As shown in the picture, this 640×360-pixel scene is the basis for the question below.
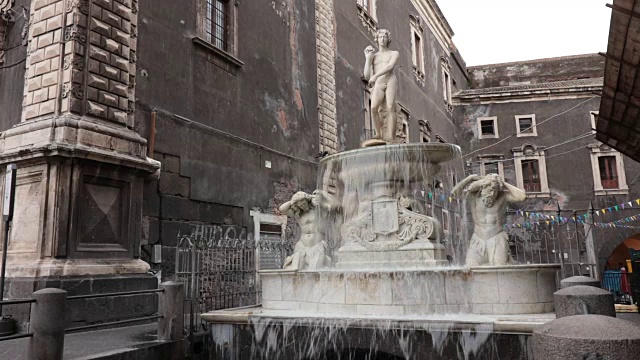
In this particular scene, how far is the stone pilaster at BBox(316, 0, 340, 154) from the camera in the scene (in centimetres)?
1553

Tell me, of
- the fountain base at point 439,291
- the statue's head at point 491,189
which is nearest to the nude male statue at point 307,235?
the fountain base at point 439,291

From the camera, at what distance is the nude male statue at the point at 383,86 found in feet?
27.3

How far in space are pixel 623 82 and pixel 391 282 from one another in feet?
22.5

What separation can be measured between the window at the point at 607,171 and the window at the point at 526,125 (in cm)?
322

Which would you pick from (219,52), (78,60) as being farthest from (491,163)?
(78,60)

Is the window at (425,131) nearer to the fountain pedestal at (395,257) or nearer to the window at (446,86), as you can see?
the window at (446,86)

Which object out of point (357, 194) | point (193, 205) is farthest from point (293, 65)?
point (357, 194)

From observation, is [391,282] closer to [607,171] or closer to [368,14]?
[368,14]

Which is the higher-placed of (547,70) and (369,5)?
(547,70)

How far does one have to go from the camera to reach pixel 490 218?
627cm

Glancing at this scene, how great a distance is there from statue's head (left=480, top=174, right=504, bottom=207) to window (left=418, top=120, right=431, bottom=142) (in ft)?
61.9

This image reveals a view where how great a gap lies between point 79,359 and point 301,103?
10.6 meters

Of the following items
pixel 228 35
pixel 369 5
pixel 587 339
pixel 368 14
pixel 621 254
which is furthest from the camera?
pixel 621 254

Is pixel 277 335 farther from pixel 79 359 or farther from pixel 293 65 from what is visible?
pixel 293 65
